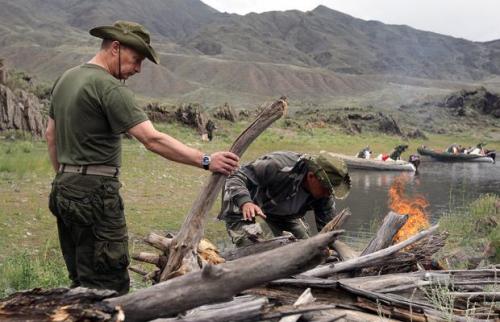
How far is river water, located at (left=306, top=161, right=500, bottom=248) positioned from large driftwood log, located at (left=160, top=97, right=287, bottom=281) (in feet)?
26.4

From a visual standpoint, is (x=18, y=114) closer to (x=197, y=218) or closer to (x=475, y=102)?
(x=197, y=218)

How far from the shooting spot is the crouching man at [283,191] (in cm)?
553

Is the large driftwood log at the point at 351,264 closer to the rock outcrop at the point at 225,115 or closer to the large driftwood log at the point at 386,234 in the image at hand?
the large driftwood log at the point at 386,234

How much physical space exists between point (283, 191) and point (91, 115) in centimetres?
263

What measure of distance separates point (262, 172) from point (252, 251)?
1.42 m

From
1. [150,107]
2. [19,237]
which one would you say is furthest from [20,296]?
[150,107]

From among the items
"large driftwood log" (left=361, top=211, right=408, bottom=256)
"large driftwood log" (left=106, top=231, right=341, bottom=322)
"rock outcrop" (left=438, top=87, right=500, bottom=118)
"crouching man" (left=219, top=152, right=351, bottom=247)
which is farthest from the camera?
"rock outcrop" (left=438, top=87, right=500, bottom=118)

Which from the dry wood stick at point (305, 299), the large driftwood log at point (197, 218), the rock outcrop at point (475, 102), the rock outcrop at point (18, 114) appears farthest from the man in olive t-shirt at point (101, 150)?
the rock outcrop at point (475, 102)

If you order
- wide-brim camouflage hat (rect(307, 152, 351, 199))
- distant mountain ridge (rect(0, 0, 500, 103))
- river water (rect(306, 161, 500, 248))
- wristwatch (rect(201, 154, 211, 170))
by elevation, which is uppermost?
distant mountain ridge (rect(0, 0, 500, 103))

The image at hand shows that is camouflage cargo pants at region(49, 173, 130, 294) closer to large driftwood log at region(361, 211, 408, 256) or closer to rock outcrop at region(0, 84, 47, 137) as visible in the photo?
large driftwood log at region(361, 211, 408, 256)

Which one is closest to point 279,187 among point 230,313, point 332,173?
point 332,173

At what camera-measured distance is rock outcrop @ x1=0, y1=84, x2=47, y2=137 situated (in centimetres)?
2072

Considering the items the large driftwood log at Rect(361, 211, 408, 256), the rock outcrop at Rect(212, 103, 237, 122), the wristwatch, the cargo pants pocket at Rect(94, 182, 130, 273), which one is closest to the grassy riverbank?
the cargo pants pocket at Rect(94, 182, 130, 273)

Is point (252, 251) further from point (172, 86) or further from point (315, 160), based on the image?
point (172, 86)
